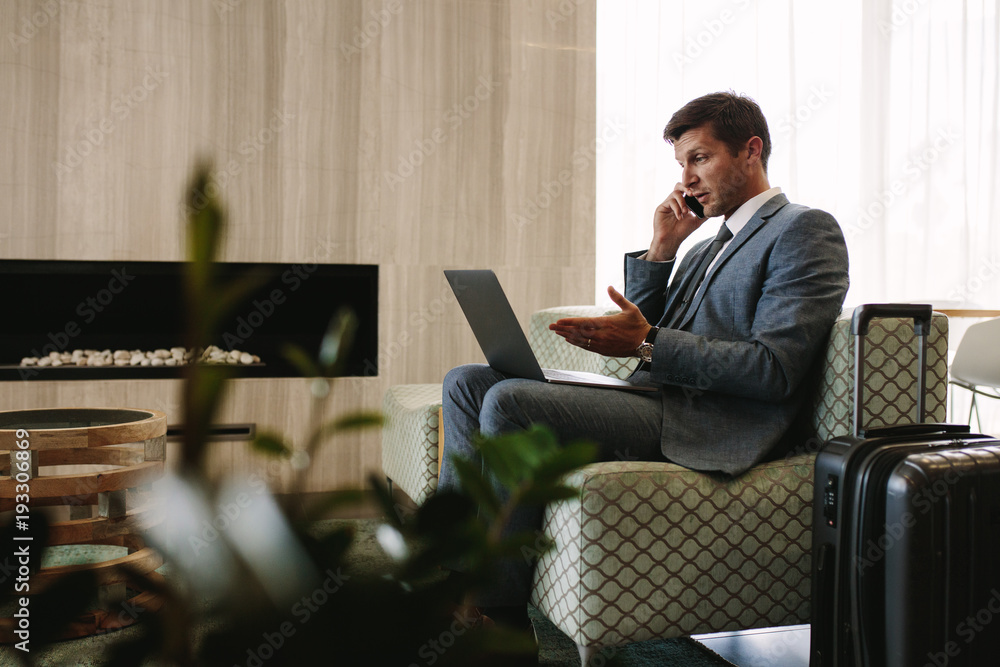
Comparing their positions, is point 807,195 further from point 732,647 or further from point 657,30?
point 732,647

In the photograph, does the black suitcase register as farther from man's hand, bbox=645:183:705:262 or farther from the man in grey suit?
man's hand, bbox=645:183:705:262

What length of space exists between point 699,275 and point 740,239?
0.55ft

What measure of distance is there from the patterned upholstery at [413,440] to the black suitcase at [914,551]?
100 cm

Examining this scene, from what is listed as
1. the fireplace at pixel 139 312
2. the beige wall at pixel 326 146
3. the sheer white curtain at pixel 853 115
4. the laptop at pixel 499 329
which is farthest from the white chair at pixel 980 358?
the fireplace at pixel 139 312

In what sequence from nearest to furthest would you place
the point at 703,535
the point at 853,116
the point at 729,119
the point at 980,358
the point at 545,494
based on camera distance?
the point at 545,494, the point at 703,535, the point at 729,119, the point at 980,358, the point at 853,116

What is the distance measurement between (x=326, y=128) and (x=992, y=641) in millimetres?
2626

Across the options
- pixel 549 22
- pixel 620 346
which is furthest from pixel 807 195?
pixel 620 346

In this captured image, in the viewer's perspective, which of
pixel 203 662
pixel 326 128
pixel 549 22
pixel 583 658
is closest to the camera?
pixel 203 662

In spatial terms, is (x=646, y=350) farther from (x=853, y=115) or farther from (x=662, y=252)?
(x=853, y=115)

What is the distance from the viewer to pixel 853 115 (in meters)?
3.79

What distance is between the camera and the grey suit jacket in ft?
4.76

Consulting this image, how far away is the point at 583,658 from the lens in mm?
1362

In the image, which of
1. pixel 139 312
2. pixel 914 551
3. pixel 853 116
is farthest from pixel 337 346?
pixel 853 116

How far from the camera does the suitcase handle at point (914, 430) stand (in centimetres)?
127
